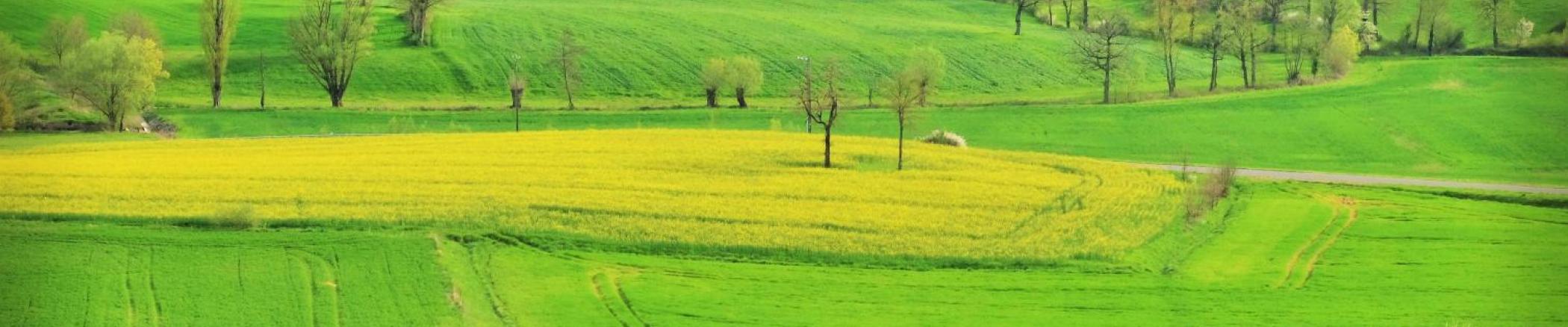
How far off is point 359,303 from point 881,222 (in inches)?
781

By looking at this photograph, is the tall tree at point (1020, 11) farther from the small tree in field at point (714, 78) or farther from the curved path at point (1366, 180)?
the curved path at point (1366, 180)

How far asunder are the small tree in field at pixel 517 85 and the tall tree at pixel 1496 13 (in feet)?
293

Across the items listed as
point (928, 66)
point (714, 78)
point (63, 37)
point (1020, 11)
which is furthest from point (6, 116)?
point (1020, 11)

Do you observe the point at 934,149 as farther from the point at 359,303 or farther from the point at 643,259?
the point at 359,303

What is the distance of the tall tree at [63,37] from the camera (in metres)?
99.2

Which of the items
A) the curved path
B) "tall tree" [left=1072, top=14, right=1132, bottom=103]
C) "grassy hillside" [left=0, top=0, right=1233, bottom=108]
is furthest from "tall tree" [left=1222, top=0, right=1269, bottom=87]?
the curved path

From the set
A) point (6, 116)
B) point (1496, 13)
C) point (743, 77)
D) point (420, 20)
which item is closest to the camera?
point (6, 116)

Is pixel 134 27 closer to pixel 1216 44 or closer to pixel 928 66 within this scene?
pixel 928 66

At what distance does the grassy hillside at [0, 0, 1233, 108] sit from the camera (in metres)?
108

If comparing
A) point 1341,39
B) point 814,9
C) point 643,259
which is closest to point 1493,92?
point 1341,39

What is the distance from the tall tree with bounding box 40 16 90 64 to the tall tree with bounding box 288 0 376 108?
14.2 metres

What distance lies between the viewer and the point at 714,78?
345 feet

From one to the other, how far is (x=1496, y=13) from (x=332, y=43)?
105 meters

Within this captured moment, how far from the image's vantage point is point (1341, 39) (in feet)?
397
